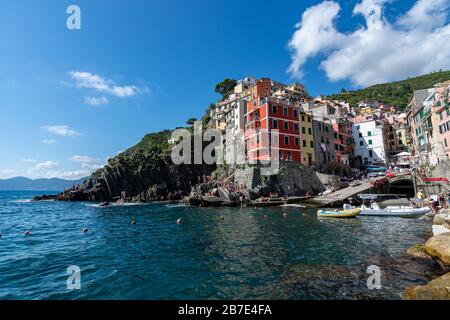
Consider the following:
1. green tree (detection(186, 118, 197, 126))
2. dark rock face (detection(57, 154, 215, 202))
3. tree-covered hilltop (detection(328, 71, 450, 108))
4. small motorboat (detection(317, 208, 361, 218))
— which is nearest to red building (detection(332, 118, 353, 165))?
small motorboat (detection(317, 208, 361, 218))

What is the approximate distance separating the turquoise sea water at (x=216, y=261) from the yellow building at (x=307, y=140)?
29.4 metres

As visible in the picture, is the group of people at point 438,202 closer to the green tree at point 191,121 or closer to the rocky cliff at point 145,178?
the rocky cliff at point 145,178

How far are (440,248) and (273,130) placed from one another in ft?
124

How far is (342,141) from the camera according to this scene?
63125 millimetres

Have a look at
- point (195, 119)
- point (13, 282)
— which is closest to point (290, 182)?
point (13, 282)

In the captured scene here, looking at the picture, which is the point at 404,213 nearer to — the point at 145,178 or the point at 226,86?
the point at 145,178

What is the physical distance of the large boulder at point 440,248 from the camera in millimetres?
11617

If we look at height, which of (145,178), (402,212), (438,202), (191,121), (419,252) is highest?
(191,121)

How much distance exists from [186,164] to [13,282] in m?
62.1

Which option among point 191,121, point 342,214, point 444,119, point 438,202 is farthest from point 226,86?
point 438,202

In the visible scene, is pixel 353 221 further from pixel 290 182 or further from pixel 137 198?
pixel 137 198

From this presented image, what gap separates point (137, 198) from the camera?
67.6 meters

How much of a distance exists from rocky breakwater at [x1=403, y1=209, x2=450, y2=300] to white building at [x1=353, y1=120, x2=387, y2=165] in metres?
54.1

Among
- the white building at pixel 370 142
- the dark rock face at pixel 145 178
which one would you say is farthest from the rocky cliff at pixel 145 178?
the white building at pixel 370 142
